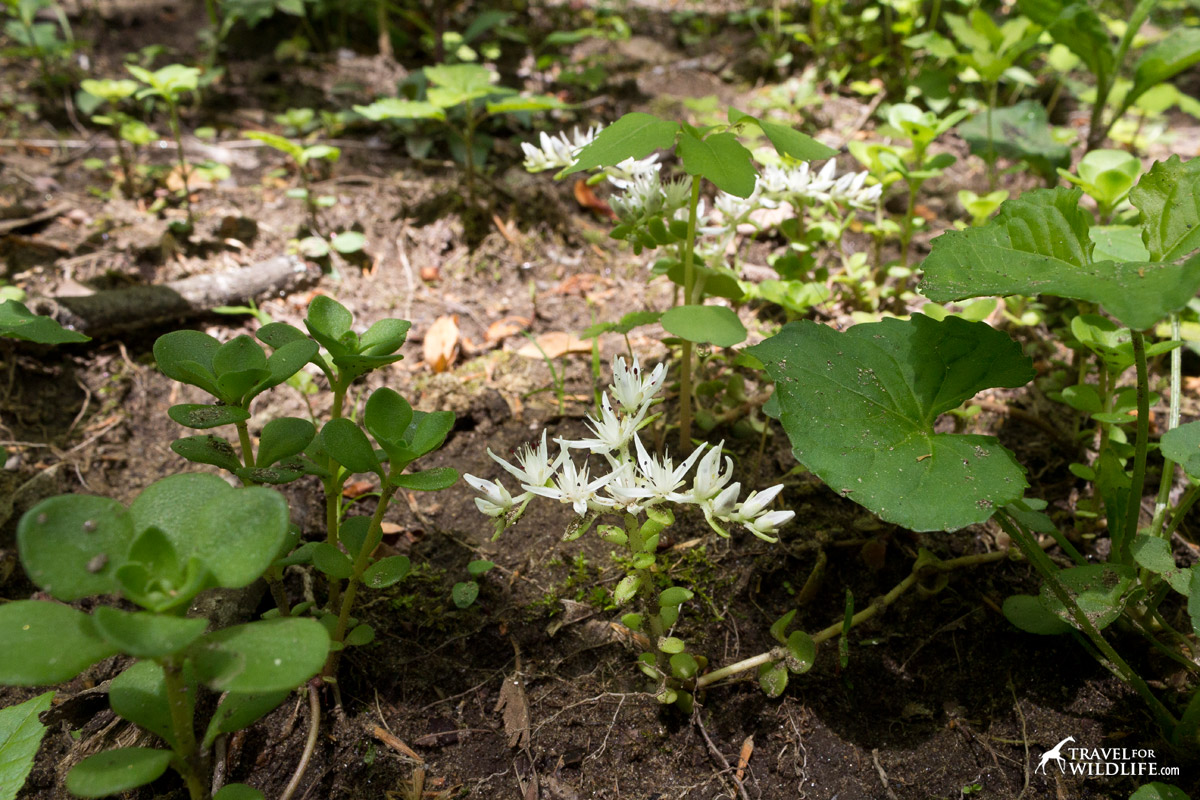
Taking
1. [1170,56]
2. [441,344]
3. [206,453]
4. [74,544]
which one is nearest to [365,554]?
[206,453]

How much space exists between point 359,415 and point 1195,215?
2.25 m

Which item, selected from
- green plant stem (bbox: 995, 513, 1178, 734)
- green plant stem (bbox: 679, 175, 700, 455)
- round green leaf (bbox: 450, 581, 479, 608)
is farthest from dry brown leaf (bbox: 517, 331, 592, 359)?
green plant stem (bbox: 995, 513, 1178, 734)

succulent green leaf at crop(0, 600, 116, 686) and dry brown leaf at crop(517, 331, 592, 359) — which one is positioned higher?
succulent green leaf at crop(0, 600, 116, 686)

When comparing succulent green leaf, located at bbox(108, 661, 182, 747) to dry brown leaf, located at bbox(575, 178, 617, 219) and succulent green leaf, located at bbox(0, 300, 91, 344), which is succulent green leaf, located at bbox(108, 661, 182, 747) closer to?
succulent green leaf, located at bbox(0, 300, 91, 344)

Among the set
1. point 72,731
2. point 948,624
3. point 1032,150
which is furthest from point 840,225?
point 72,731

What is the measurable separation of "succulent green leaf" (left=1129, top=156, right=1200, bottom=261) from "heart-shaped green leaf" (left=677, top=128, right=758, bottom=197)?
748 mm

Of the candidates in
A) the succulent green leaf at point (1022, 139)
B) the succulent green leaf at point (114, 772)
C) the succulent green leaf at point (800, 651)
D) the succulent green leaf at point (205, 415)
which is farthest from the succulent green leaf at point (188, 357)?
the succulent green leaf at point (1022, 139)

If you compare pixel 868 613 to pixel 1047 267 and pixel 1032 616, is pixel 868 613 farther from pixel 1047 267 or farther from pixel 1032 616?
pixel 1047 267

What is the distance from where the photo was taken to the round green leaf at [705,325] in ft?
5.12

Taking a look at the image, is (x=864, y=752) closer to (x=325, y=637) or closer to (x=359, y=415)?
(x=325, y=637)

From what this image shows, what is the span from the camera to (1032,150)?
294 centimetres

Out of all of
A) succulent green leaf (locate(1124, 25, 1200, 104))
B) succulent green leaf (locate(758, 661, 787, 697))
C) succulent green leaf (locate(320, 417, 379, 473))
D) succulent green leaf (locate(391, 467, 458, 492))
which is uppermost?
succulent green leaf (locate(1124, 25, 1200, 104))

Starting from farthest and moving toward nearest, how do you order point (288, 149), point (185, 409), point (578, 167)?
point (288, 149) < point (578, 167) < point (185, 409)

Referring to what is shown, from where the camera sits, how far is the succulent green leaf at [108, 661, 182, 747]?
114 centimetres
